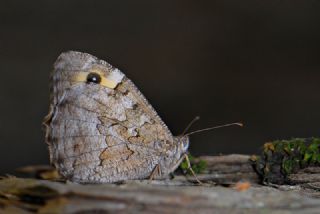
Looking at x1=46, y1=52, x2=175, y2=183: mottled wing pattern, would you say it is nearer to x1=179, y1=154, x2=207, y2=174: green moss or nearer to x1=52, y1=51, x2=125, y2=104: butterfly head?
x1=52, y1=51, x2=125, y2=104: butterfly head

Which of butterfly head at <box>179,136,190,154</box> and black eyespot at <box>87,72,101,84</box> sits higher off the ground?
black eyespot at <box>87,72,101,84</box>

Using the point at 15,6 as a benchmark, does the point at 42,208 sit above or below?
below

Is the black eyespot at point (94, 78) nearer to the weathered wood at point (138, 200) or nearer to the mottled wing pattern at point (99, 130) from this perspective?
the mottled wing pattern at point (99, 130)

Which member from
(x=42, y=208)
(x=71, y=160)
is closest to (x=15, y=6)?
(x=71, y=160)

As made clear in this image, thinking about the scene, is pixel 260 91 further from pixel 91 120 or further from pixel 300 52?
pixel 91 120

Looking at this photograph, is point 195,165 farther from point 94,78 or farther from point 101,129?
point 94,78

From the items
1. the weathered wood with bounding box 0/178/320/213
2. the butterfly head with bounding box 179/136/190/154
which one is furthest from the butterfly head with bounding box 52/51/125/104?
the weathered wood with bounding box 0/178/320/213
